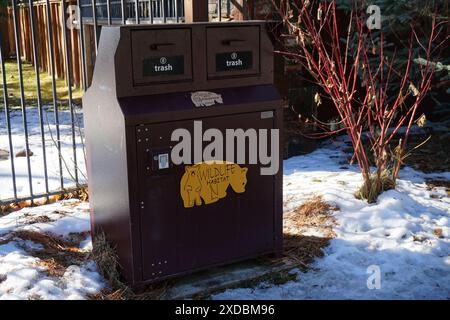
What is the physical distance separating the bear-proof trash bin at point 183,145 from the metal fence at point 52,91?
5.38 ft

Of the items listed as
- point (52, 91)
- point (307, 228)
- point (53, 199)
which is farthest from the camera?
point (52, 91)

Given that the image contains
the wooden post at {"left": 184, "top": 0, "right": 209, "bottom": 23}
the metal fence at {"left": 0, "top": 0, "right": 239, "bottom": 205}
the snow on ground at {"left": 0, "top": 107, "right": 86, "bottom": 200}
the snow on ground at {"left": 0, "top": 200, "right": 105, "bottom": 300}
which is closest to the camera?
the snow on ground at {"left": 0, "top": 200, "right": 105, "bottom": 300}

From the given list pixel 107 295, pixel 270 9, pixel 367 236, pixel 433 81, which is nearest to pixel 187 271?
pixel 107 295

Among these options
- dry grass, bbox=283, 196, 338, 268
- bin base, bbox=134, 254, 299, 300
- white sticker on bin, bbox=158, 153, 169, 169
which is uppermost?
white sticker on bin, bbox=158, 153, 169, 169

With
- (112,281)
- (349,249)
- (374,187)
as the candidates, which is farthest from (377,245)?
(112,281)

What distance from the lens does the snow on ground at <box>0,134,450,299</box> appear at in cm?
340

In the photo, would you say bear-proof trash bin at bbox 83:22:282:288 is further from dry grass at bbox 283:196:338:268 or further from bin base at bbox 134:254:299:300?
dry grass at bbox 283:196:338:268

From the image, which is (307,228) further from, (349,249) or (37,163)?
(37,163)

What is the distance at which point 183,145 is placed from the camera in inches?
128

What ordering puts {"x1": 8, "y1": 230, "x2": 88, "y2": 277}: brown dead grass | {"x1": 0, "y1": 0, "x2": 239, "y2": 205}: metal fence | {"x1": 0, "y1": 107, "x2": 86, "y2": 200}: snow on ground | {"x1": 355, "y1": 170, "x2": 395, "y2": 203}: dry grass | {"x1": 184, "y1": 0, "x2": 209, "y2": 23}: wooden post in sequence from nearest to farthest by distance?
{"x1": 8, "y1": 230, "x2": 88, "y2": 277}: brown dead grass, {"x1": 184, "y1": 0, "x2": 209, "y2": 23}: wooden post, {"x1": 355, "y1": 170, "x2": 395, "y2": 203}: dry grass, {"x1": 0, "y1": 0, "x2": 239, "y2": 205}: metal fence, {"x1": 0, "y1": 107, "x2": 86, "y2": 200}: snow on ground

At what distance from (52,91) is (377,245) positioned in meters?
4.08

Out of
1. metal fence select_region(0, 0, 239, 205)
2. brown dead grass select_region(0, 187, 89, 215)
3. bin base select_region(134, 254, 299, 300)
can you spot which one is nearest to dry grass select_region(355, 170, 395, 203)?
bin base select_region(134, 254, 299, 300)

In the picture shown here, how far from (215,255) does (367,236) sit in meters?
1.23

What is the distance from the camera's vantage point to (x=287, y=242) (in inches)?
160
